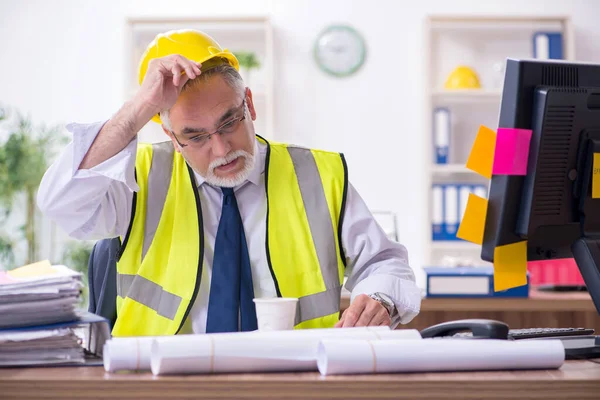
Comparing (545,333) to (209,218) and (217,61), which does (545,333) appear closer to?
(209,218)

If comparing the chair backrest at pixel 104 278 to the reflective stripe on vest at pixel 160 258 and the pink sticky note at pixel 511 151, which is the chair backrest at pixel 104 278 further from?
the pink sticky note at pixel 511 151

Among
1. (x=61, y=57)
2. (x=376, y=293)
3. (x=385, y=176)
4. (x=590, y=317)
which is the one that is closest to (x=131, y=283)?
(x=376, y=293)

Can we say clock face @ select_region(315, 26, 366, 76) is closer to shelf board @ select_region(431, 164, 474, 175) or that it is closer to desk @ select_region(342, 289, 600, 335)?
shelf board @ select_region(431, 164, 474, 175)

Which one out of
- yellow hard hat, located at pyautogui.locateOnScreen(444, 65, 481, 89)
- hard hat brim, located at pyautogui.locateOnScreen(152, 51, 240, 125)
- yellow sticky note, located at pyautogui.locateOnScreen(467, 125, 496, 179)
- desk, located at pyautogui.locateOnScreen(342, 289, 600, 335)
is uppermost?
yellow hard hat, located at pyautogui.locateOnScreen(444, 65, 481, 89)

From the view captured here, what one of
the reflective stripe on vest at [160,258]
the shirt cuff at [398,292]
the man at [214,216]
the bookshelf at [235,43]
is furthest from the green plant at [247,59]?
the shirt cuff at [398,292]

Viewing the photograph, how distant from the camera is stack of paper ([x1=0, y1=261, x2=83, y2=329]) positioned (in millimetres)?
1181

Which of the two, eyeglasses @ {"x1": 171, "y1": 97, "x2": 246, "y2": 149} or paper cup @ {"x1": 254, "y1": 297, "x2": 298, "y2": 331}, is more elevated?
eyeglasses @ {"x1": 171, "y1": 97, "x2": 246, "y2": 149}

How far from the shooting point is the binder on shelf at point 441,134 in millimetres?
4543

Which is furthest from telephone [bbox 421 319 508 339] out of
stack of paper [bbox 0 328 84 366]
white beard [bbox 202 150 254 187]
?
white beard [bbox 202 150 254 187]

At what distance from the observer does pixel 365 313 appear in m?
1.51

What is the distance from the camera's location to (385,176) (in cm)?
484

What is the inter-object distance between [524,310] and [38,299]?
2318 mm

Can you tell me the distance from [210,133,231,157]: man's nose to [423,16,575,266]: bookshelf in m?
2.83

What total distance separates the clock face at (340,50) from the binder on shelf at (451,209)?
98cm
